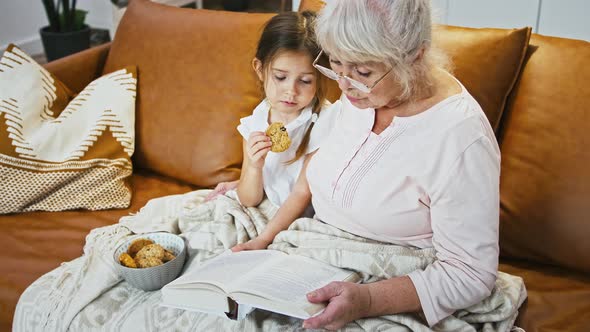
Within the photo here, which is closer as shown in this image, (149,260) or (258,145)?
(149,260)

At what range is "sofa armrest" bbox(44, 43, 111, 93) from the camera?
2.12 meters

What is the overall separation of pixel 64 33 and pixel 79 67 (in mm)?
1514

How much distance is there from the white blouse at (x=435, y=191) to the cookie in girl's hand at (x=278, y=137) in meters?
0.20

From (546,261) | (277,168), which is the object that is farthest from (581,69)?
(277,168)

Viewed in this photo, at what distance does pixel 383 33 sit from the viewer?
113 centimetres

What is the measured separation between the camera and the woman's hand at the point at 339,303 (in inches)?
43.9

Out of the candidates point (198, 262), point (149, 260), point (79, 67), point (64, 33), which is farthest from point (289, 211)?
point (64, 33)

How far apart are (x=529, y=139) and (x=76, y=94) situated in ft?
4.81

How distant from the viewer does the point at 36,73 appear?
194cm

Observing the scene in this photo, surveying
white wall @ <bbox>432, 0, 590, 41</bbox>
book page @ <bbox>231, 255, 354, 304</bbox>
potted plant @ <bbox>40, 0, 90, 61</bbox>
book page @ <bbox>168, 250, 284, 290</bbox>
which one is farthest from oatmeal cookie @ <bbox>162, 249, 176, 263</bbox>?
potted plant @ <bbox>40, 0, 90, 61</bbox>

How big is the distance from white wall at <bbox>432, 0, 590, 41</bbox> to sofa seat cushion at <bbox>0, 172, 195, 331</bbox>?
3.82 ft

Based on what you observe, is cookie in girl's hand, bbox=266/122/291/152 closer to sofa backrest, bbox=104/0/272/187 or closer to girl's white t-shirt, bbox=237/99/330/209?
girl's white t-shirt, bbox=237/99/330/209

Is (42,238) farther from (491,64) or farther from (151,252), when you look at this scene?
(491,64)

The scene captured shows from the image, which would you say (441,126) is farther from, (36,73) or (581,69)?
(36,73)
